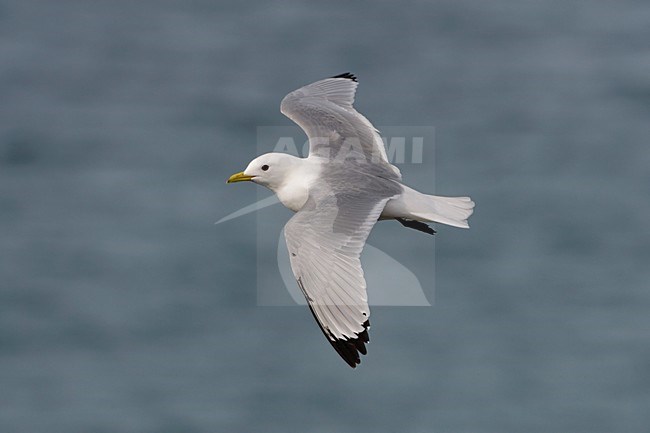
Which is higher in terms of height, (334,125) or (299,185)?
(334,125)

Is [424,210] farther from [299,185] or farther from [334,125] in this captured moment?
[334,125]

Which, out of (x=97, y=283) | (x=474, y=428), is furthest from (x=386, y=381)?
(x=97, y=283)

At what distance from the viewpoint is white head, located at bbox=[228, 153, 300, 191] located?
11.2 meters

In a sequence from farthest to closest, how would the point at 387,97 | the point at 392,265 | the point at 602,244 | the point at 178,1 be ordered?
the point at 178,1
the point at 387,97
the point at 602,244
the point at 392,265

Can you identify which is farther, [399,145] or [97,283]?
[97,283]

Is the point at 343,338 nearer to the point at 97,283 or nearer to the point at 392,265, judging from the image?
the point at 392,265

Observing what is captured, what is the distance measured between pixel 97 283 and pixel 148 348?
1701 mm

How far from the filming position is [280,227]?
20.3 meters

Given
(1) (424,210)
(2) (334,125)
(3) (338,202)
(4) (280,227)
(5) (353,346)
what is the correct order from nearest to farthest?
(5) (353,346) → (3) (338,202) → (1) (424,210) → (2) (334,125) → (4) (280,227)

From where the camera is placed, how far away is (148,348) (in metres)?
21.6

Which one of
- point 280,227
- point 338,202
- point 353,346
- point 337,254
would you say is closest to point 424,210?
point 338,202

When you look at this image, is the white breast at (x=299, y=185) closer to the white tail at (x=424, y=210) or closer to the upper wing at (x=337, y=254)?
the upper wing at (x=337, y=254)

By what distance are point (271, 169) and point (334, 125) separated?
844mm

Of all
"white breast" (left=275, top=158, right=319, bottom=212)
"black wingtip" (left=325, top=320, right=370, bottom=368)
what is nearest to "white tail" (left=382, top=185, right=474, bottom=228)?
"white breast" (left=275, top=158, right=319, bottom=212)
